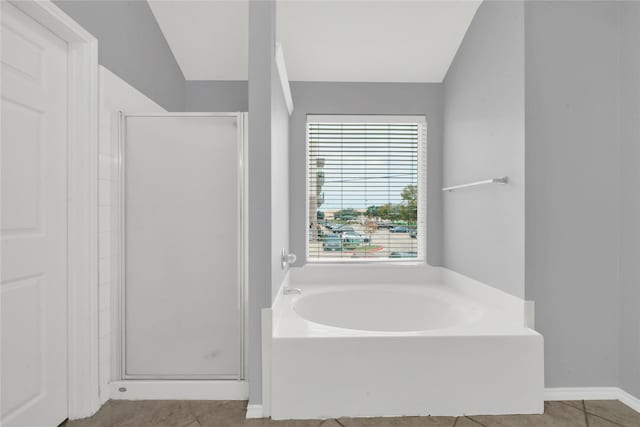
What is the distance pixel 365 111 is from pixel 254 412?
2.18 meters

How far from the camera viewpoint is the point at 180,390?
6.07 ft

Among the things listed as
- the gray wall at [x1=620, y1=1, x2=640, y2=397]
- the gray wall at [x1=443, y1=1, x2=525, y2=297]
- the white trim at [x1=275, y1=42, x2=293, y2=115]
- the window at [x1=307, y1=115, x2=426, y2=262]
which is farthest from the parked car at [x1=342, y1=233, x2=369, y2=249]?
the gray wall at [x1=620, y1=1, x2=640, y2=397]

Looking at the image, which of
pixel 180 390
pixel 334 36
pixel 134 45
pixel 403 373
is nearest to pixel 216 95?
pixel 134 45

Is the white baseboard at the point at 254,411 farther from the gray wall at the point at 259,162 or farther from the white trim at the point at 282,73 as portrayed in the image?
the white trim at the point at 282,73

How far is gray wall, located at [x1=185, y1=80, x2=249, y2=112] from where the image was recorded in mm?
2830

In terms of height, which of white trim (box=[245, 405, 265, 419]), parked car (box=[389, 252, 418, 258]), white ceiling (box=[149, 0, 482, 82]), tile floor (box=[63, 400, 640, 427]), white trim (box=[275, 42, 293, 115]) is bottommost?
tile floor (box=[63, 400, 640, 427])

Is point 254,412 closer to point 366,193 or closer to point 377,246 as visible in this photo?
point 377,246

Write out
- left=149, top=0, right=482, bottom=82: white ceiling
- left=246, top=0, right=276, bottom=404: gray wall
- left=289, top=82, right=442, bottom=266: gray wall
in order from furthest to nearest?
left=289, top=82, right=442, bottom=266: gray wall, left=149, top=0, right=482, bottom=82: white ceiling, left=246, top=0, right=276, bottom=404: gray wall

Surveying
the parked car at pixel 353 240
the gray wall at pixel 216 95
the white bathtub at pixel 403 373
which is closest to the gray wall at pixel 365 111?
the parked car at pixel 353 240

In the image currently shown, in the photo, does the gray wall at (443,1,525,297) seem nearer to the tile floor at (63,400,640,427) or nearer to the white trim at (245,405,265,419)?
the tile floor at (63,400,640,427)

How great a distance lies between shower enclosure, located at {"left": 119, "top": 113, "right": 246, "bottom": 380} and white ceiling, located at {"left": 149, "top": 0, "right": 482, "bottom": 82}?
0.90 meters

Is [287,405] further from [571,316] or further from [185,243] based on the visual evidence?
[571,316]

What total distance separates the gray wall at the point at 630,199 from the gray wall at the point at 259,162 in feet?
5.81

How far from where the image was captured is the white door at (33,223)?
1360mm
